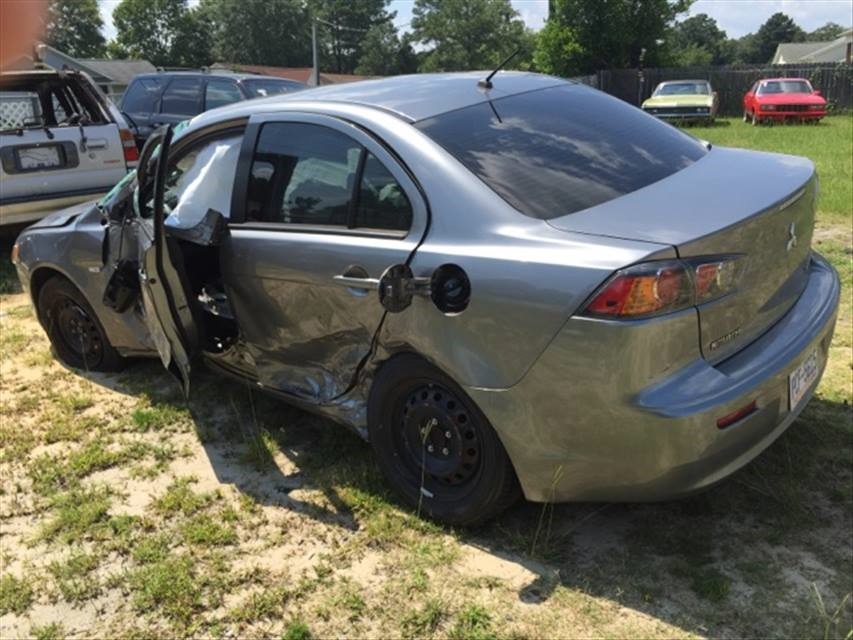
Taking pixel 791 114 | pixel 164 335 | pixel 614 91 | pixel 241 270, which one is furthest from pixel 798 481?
pixel 614 91

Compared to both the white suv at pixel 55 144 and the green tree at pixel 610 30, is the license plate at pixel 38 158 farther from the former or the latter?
the green tree at pixel 610 30

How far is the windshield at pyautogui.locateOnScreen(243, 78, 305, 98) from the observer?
35.2ft

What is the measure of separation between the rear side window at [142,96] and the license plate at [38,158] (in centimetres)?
470

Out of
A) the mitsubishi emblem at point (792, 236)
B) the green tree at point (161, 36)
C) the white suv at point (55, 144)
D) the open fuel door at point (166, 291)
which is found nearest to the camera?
the mitsubishi emblem at point (792, 236)

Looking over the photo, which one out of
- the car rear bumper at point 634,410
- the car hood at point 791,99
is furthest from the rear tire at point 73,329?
the car hood at point 791,99

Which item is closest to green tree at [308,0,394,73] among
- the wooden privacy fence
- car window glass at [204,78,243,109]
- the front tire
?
the wooden privacy fence

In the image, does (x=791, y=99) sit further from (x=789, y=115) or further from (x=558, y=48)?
(x=558, y=48)

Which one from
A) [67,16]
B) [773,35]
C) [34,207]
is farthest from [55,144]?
[773,35]

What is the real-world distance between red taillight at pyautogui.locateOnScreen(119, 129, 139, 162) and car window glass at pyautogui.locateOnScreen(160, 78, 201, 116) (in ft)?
11.6

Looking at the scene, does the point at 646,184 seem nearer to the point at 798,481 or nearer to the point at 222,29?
the point at 798,481

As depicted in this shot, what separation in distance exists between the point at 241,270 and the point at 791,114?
21877 millimetres

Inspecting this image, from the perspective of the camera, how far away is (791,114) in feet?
71.2

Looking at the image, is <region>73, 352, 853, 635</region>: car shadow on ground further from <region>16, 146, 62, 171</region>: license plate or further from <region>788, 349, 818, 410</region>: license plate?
<region>16, 146, 62, 171</region>: license plate

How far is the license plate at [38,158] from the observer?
6816mm
